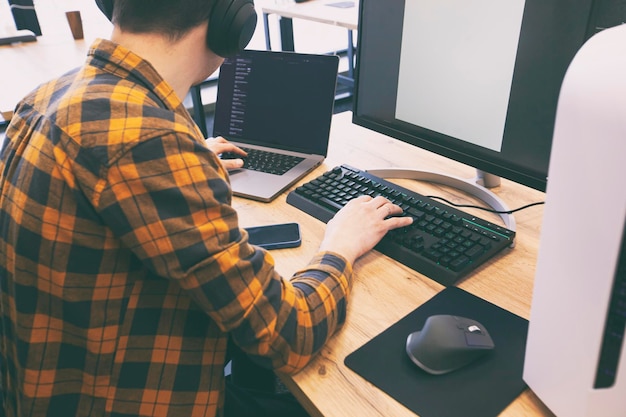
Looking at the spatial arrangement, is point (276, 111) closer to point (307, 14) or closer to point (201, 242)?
point (201, 242)

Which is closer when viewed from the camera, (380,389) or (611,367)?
(611,367)

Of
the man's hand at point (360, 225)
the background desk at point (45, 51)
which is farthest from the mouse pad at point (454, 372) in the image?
the background desk at point (45, 51)

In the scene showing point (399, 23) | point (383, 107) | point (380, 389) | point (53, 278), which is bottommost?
point (380, 389)

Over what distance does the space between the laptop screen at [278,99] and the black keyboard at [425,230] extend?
0.19 metres

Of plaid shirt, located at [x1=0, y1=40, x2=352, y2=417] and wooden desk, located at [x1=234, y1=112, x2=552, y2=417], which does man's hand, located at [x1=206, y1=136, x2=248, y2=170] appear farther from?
plaid shirt, located at [x1=0, y1=40, x2=352, y2=417]

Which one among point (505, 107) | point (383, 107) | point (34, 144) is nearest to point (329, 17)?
point (383, 107)

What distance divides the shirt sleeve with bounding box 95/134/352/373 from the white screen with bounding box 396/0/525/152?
0.51 metres

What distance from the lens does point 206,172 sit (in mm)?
645

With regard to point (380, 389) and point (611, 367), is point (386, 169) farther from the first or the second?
point (611, 367)

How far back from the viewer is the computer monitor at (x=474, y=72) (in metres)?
0.86

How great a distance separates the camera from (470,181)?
3.72ft

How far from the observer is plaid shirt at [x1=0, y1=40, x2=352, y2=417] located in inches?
24.0

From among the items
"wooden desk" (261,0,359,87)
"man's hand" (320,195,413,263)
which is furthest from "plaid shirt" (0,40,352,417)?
"wooden desk" (261,0,359,87)

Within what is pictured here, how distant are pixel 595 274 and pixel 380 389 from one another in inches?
11.4
